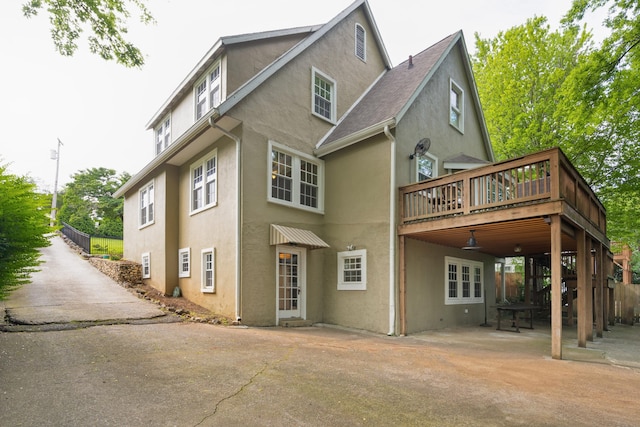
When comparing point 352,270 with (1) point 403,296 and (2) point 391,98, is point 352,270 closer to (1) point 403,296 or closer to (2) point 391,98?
(1) point 403,296

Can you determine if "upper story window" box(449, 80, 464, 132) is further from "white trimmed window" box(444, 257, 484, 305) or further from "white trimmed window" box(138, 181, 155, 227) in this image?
"white trimmed window" box(138, 181, 155, 227)

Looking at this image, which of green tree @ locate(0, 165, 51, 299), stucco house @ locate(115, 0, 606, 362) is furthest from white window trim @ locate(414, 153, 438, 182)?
green tree @ locate(0, 165, 51, 299)

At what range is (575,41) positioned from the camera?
15.5 m

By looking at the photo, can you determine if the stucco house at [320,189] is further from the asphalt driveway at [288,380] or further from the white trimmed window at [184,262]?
the asphalt driveway at [288,380]

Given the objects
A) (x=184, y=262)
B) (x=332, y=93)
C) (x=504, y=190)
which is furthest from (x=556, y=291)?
(x=184, y=262)

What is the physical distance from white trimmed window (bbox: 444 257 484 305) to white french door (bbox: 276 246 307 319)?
4615 millimetres

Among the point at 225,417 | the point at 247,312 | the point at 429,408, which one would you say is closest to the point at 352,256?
the point at 247,312

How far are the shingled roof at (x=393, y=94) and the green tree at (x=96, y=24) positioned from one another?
19.2 feet

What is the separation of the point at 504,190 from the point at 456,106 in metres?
7.16

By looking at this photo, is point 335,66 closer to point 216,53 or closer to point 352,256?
point 216,53

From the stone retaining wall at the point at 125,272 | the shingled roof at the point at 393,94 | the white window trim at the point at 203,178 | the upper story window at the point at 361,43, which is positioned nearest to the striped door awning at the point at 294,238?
the white window trim at the point at 203,178

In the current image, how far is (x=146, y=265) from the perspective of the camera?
13930mm

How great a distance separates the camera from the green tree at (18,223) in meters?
4.64

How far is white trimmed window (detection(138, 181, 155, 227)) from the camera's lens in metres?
14.1
